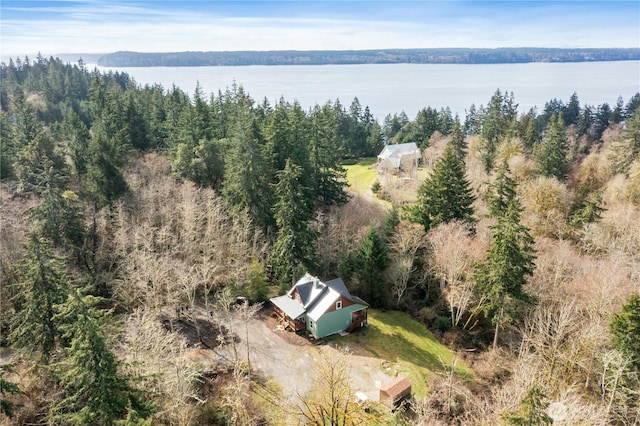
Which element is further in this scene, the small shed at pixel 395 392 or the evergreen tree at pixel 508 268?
the evergreen tree at pixel 508 268

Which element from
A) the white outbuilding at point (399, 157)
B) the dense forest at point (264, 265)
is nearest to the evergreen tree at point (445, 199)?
the dense forest at point (264, 265)

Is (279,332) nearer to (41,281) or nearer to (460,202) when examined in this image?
(41,281)

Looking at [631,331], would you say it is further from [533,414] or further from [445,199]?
[445,199]

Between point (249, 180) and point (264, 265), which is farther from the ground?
point (249, 180)

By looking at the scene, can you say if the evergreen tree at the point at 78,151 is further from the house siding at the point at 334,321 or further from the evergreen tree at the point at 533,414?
the evergreen tree at the point at 533,414

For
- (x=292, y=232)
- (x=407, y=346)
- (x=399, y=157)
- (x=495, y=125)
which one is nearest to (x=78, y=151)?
(x=292, y=232)

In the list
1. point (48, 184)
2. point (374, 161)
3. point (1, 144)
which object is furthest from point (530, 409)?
point (374, 161)

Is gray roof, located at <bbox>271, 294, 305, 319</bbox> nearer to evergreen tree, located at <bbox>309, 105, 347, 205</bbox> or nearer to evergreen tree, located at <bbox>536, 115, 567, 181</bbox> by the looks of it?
evergreen tree, located at <bbox>309, 105, 347, 205</bbox>
